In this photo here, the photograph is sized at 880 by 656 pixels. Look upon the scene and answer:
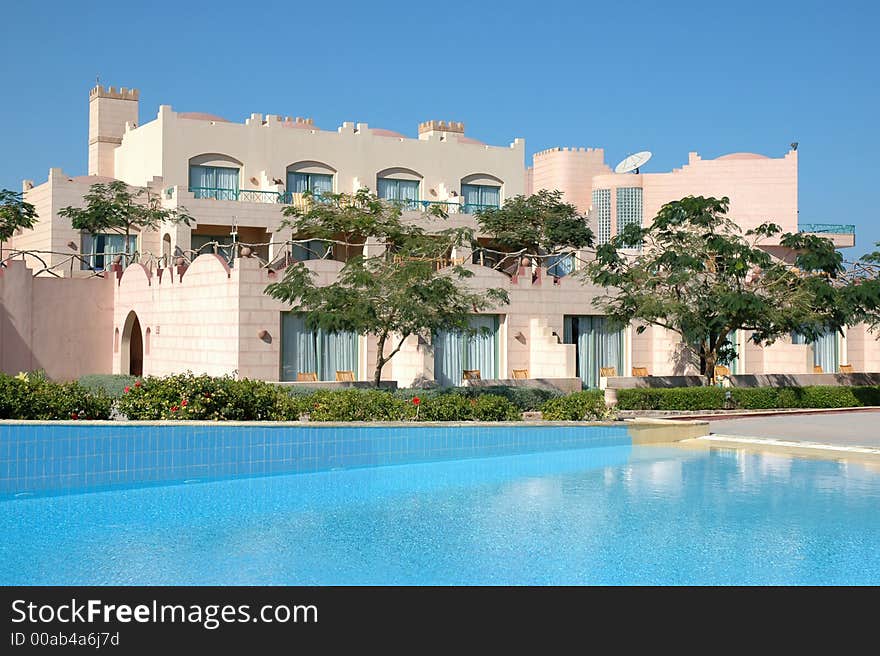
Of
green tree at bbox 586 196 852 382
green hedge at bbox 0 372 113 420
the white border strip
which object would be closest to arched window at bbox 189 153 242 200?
green tree at bbox 586 196 852 382

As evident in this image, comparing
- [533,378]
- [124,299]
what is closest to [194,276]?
[124,299]

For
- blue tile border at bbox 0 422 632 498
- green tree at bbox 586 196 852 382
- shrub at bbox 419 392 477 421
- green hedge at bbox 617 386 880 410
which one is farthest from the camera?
green tree at bbox 586 196 852 382

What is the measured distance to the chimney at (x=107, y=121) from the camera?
156 feet

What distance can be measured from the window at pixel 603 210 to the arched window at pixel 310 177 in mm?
18453

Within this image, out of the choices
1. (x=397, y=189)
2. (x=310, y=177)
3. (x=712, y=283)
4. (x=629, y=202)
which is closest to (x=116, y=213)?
(x=310, y=177)

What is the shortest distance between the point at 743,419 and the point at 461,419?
782 centimetres

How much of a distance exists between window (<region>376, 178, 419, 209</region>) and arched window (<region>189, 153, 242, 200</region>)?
251 inches

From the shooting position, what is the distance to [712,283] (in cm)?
2523

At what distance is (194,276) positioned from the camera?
2631cm

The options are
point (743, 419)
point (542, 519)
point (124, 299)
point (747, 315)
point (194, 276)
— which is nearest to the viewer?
point (542, 519)

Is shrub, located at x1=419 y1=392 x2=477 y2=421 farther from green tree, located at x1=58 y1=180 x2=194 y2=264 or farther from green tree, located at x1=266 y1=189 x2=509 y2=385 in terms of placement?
green tree, located at x1=58 y1=180 x2=194 y2=264

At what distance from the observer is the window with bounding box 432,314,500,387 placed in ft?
86.6
